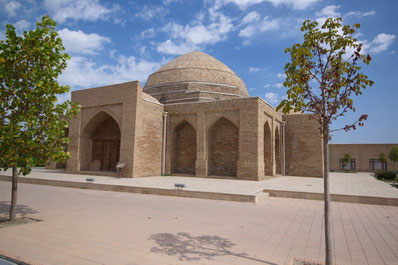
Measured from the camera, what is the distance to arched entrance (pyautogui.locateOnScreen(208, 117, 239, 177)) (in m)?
15.9

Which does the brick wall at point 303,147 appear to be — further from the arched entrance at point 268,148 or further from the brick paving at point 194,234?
the brick paving at point 194,234

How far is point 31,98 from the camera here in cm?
532

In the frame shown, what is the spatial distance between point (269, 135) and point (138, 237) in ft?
44.8

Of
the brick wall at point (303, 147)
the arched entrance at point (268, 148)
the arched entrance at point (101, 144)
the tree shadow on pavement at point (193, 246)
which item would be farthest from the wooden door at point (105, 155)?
the tree shadow on pavement at point (193, 246)

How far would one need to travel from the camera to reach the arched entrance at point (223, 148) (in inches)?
628

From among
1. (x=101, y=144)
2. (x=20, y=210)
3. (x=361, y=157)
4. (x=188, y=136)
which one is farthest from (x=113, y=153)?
(x=361, y=157)

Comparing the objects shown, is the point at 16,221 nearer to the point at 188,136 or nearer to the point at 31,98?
the point at 31,98

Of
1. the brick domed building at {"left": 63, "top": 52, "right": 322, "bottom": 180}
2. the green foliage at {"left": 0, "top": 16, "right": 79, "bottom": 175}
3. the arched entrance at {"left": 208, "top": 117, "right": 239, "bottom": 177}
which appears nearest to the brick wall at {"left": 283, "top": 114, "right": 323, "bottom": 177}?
the brick domed building at {"left": 63, "top": 52, "right": 322, "bottom": 180}

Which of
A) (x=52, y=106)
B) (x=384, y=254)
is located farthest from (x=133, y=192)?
(x=384, y=254)

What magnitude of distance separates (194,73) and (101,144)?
9253mm

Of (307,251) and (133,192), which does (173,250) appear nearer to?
(307,251)

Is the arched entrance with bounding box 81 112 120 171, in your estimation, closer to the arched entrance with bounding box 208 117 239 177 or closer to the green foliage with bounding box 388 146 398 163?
the arched entrance with bounding box 208 117 239 177

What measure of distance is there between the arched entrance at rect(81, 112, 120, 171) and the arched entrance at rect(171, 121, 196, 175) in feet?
12.6

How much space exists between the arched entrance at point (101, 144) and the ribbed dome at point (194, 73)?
626cm
